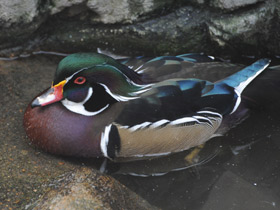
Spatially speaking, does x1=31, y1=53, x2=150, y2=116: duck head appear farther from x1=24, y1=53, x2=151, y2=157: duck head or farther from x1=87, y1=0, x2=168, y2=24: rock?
x1=87, y1=0, x2=168, y2=24: rock

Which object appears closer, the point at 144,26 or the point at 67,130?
the point at 67,130

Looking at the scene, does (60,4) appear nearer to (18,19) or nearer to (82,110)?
(18,19)

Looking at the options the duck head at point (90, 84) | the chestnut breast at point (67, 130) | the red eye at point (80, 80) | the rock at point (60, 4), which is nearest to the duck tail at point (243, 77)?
the duck head at point (90, 84)

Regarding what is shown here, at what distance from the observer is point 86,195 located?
282 cm

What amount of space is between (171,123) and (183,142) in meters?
0.28

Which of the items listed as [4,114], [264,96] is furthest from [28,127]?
[264,96]

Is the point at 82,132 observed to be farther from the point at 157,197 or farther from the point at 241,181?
the point at 241,181

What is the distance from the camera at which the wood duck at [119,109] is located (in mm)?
3551

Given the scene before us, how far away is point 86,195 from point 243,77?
1.81 meters

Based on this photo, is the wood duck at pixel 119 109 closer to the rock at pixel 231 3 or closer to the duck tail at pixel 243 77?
the duck tail at pixel 243 77

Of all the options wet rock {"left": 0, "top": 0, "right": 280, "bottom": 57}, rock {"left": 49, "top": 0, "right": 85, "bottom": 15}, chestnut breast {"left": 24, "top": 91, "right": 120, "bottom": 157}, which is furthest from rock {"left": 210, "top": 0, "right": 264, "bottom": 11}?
chestnut breast {"left": 24, "top": 91, "right": 120, "bottom": 157}

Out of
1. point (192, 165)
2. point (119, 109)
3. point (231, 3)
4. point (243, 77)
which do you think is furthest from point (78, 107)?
point (231, 3)

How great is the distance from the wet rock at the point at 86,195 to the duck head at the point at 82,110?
1.72 ft

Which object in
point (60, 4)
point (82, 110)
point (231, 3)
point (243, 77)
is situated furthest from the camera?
point (60, 4)
